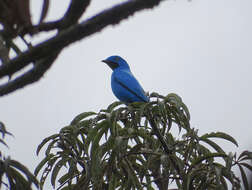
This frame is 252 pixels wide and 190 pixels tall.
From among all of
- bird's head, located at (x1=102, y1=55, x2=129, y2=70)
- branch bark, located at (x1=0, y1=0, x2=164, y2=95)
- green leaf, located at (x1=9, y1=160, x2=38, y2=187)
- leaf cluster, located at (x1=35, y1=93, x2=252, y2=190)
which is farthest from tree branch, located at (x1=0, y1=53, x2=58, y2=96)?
bird's head, located at (x1=102, y1=55, x2=129, y2=70)

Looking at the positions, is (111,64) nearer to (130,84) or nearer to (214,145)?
(130,84)

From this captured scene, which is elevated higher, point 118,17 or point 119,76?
point 119,76

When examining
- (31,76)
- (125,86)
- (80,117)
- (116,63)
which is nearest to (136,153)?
(80,117)

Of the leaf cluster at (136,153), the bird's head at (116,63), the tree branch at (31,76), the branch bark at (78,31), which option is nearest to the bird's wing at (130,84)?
the bird's head at (116,63)

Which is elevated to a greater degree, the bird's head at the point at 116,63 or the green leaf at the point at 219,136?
the bird's head at the point at 116,63

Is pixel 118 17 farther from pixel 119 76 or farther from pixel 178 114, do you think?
pixel 119 76

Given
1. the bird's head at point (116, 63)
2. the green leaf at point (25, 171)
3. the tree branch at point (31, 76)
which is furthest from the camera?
the bird's head at point (116, 63)

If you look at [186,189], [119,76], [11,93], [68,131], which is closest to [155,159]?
[186,189]

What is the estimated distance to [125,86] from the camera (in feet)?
21.7

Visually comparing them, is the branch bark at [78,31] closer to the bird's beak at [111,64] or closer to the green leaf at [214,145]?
the green leaf at [214,145]

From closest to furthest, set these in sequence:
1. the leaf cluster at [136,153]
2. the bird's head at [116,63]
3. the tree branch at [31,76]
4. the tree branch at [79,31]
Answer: the tree branch at [79,31]
the tree branch at [31,76]
the leaf cluster at [136,153]
the bird's head at [116,63]

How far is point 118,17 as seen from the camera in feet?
2.28

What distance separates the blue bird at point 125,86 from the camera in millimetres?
6457

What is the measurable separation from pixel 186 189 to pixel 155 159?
0.37m
